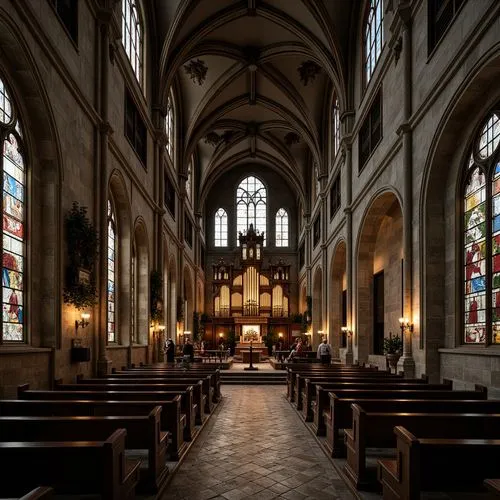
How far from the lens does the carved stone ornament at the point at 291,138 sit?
32.6m

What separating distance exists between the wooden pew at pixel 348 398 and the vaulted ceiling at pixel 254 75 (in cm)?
1450

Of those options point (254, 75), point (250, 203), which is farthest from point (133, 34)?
point (250, 203)

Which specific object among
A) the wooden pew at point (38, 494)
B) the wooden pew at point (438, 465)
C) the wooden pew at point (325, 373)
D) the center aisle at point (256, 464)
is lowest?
the center aisle at point (256, 464)

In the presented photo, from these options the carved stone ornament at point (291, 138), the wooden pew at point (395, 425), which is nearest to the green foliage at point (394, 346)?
the wooden pew at point (395, 425)

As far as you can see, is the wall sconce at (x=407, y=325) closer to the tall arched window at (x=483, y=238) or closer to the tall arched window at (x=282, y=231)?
the tall arched window at (x=483, y=238)

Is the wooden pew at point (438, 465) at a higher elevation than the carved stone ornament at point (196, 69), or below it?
below

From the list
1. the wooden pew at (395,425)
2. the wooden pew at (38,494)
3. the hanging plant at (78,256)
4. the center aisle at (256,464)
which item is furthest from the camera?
the hanging plant at (78,256)

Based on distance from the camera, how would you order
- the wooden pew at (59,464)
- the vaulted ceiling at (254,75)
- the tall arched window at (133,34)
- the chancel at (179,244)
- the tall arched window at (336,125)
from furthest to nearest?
the tall arched window at (336,125) → the vaulted ceiling at (254,75) → the tall arched window at (133,34) → the chancel at (179,244) → the wooden pew at (59,464)

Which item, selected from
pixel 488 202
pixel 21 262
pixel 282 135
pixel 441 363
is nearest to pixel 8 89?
pixel 21 262

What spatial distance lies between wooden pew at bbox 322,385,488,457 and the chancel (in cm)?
4

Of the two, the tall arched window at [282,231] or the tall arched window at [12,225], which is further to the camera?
the tall arched window at [282,231]

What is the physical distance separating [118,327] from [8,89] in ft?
26.9

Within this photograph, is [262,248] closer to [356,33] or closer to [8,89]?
[356,33]

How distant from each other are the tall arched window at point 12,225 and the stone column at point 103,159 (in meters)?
3.14
